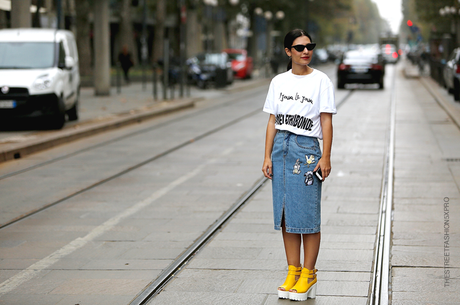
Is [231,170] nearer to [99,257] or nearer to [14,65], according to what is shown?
[99,257]

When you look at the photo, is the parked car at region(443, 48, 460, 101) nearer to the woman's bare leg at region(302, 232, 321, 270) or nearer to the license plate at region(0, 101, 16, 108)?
the license plate at region(0, 101, 16, 108)

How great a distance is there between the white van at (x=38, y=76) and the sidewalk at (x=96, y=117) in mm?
401

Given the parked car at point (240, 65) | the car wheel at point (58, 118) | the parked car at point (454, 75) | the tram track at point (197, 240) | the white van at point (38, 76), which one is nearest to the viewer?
the tram track at point (197, 240)

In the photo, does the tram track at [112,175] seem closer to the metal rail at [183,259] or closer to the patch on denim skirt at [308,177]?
the metal rail at [183,259]

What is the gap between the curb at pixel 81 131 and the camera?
12.2 m

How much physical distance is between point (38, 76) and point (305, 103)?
36.5 feet

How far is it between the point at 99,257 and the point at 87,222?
1.34 m

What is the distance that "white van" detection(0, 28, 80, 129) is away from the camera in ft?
48.2

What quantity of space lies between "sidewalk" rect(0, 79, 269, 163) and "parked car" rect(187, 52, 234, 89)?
2171mm

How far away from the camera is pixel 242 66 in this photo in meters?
39.8

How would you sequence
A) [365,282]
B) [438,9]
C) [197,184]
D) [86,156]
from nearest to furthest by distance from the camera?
[365,282] → [197,184] → [86,156] → [438,9]

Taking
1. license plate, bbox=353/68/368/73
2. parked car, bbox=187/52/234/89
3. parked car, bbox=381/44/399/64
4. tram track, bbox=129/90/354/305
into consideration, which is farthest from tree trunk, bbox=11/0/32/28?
parked car, bbox=381/44/399/64

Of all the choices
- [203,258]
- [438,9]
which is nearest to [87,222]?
[203,258]

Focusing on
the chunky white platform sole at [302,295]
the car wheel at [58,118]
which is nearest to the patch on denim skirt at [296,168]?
the chunky white platform sole at [302,295]
